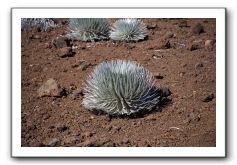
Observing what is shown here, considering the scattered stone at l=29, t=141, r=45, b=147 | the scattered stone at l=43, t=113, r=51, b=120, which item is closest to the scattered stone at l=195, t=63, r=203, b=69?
the scattered stone at l=43, t=113, r=51, b=120

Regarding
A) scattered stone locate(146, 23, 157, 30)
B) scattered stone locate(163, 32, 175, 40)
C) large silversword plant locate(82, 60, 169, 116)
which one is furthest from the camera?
scattered stone locate(163, 32, 175, 40)

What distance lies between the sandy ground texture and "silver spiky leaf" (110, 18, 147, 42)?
1.6 inches

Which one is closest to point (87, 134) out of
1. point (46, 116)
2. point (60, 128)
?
point (60, 128)

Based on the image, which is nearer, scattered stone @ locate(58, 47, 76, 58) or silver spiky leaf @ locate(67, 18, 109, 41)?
silver spiky leaf @ locate(67, 18, 109, 41)

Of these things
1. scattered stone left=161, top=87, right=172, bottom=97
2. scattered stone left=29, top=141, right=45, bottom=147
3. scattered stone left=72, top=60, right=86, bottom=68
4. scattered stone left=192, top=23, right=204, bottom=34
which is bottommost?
scattered stone left=29, top=141, right=45, bottom=147

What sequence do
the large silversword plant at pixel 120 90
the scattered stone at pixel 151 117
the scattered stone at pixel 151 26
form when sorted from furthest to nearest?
the scattered stone at pixel 151 26 → the scattered stone at pixel 151 117 → the large silversword plant at pixel 120 90

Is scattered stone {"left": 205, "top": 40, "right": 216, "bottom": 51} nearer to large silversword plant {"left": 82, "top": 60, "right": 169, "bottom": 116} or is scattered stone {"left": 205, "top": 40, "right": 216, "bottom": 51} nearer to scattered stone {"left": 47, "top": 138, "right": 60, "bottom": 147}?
large silversword plant {"left": 82, "top": 60, "right": 169, "bottom": 116}

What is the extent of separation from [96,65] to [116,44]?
0.64 feet

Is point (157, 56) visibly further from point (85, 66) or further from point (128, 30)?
point (85, 66)

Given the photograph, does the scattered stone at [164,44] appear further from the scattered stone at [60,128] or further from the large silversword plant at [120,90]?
the scattered stone at [60,128]

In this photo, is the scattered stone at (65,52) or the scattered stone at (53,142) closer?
the scattered stone at (53,142)

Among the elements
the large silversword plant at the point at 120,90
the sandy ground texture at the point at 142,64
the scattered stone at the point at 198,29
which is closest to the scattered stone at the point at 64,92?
the sandy ground texture at the point at 142,64

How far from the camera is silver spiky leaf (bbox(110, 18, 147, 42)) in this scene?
6469mm

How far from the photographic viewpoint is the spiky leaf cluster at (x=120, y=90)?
6309mm
